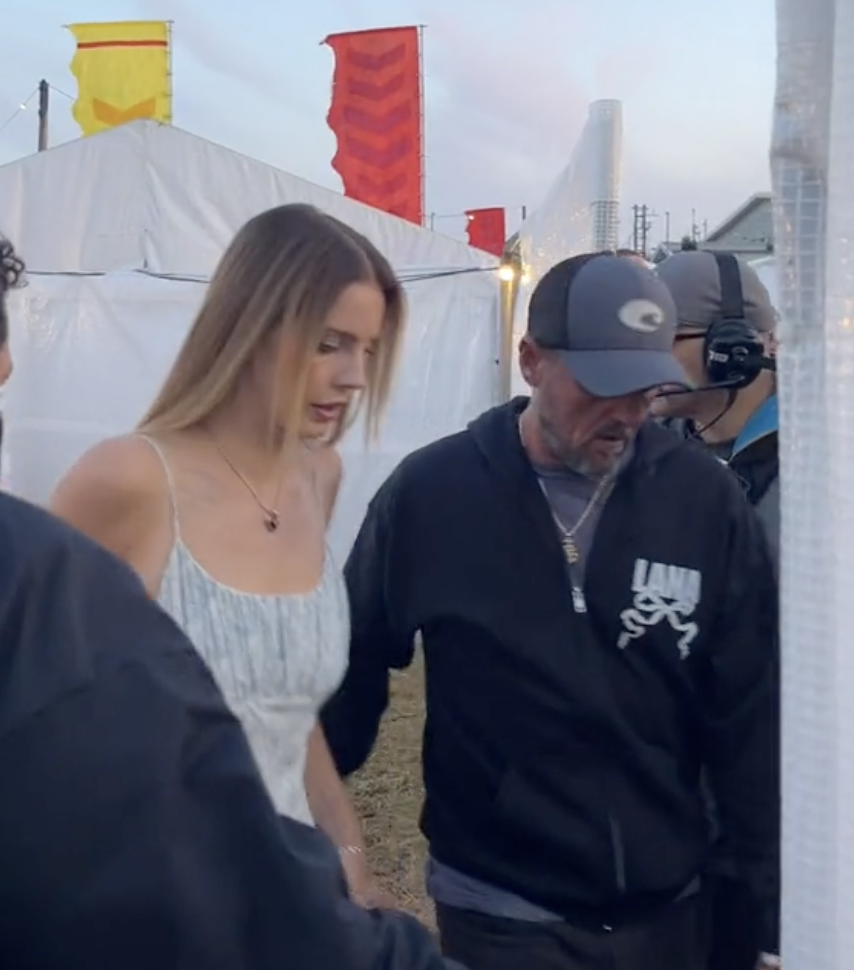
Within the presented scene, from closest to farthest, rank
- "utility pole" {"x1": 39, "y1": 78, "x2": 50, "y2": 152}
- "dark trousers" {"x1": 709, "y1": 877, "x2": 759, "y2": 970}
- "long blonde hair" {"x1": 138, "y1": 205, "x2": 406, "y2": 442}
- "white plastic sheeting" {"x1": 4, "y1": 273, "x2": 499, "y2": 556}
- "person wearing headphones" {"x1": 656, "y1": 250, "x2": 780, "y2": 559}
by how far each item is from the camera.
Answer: "long blonde hair" {"x1": 138, "y1": 205, "x2": 406, "y2": 442} < "dark trousers" {"x1": 709, "y1": 877, "x2": 759, "y2": 970} < "person wearing headphones" {"x1": 656, "y1": 250, "x2": 780, "y2": 559} < "white plastic sheeting" {"x1": 4, "y1": 273, "x2": 499, "y2": 556} < "utility pole" {"x1": 39, "y1": 78, "x2": 50, "y2": 152}

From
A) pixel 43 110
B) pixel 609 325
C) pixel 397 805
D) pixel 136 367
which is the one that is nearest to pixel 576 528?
pixel 609 325

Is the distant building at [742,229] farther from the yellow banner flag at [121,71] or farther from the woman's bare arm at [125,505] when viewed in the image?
the woman's bare arm at [125,505]

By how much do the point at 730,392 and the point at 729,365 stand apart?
0.08 m

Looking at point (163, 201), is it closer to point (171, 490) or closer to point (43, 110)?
point (171, 490)

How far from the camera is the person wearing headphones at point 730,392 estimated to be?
2.13m

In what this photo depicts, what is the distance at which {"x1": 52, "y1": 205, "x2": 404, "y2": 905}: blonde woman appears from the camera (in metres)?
1.74

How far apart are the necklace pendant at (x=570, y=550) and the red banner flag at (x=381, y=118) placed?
856cm

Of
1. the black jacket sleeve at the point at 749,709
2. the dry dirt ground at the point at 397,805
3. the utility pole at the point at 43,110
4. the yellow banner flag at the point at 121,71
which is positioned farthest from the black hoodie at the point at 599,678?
the utility pole at the point at 43,110

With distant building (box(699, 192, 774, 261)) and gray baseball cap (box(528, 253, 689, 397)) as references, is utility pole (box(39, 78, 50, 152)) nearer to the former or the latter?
distant building (box(699, 192, 774, 261))

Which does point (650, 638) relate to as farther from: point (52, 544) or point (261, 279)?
point (52, 544)

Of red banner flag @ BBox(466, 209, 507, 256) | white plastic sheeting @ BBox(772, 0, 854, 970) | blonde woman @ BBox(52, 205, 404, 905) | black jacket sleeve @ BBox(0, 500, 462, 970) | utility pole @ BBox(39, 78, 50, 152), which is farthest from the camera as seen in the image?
utility pole @ BBox(39, 78, 50, 152)

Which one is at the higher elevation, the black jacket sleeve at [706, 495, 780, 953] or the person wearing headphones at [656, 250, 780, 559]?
the person wearing headphones at [656, 250, 780, 559]

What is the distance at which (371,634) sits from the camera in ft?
7.11

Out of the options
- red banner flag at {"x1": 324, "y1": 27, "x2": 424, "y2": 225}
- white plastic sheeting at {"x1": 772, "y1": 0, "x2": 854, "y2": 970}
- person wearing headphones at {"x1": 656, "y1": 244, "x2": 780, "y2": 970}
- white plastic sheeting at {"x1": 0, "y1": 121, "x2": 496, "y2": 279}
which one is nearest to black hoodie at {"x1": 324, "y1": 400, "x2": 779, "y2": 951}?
person wearing headphones at {"x1": 656, "y1": 244, "x2": 780, "y2": 970}
